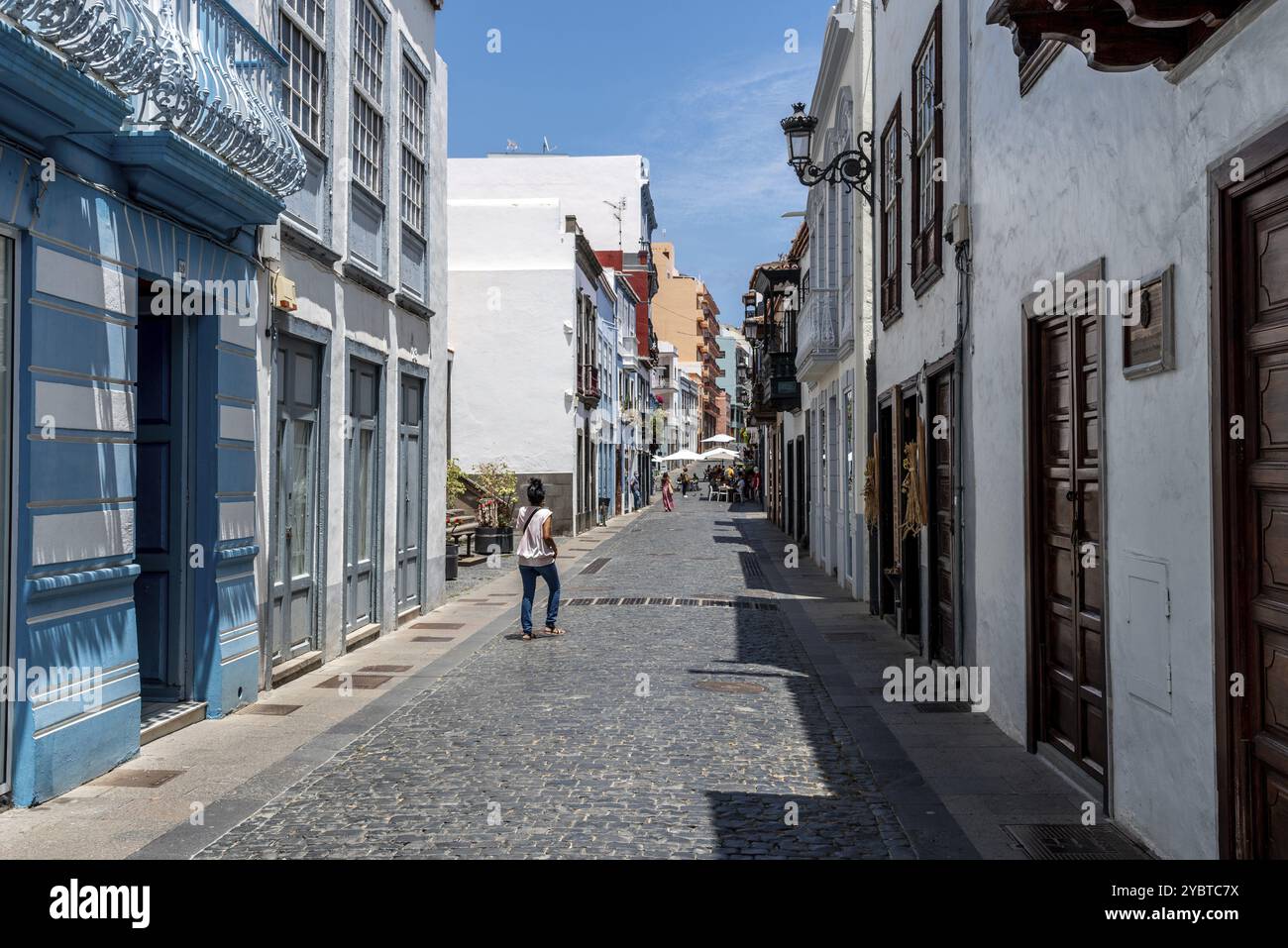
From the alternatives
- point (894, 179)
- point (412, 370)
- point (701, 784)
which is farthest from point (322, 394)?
point (894, 179)

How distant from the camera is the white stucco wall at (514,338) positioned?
95.9 ft

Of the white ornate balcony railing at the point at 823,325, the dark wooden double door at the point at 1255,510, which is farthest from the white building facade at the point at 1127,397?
the white ornate balcony railing at the point at 823,325

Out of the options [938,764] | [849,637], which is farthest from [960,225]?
[849,637]

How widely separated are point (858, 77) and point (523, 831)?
41.3 ft

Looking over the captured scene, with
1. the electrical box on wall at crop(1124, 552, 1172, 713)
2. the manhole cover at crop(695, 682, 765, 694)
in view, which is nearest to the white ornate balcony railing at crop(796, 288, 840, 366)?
the manhole cover at crop(695, 682, 765, 694)

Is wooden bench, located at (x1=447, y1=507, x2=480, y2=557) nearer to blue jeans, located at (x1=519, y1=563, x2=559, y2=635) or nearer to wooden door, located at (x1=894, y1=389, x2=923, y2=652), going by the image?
blue jeans, located at (x1=519, y1=563, x2=559, y2=635)

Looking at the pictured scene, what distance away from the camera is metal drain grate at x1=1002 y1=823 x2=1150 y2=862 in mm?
5191

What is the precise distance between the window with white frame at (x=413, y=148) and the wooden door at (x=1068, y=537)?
861 cm

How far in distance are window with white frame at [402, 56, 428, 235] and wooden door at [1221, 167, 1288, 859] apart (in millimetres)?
10617

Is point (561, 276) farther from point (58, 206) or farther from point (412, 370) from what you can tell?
point (58, 206)

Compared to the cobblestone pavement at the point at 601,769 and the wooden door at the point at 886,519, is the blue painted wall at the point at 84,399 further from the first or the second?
the wooden door at the point at 886,519

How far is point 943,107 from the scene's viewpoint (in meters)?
9.78

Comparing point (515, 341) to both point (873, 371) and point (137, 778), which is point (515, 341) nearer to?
point (873, 371)

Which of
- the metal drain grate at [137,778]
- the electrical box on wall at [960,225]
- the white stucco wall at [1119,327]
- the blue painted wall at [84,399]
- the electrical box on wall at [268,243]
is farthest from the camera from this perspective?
the electrical box on wall at [268,243]
